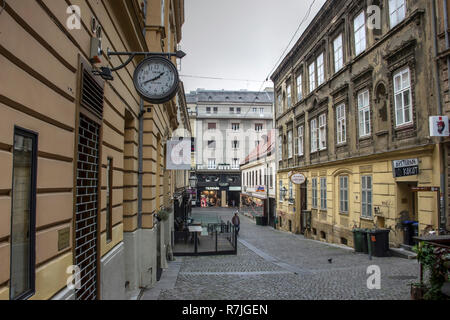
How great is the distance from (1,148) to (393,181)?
13.7 meters

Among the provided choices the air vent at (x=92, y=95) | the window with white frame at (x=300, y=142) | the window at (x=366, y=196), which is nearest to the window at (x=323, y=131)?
the window with white frame at (x=300, y=142)

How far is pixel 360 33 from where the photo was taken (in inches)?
661

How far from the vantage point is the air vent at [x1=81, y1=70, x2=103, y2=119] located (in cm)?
452

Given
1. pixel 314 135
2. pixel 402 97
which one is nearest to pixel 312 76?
pixel 314 135

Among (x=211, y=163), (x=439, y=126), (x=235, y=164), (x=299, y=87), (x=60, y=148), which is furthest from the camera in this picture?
(x=235, y=164)

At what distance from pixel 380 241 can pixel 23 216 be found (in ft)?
41.7

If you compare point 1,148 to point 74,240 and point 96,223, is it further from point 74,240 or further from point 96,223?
point 96,223

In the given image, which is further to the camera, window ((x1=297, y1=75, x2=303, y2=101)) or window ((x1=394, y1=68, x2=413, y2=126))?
window ((x1=297, y1=75, x2=303, y2=101))

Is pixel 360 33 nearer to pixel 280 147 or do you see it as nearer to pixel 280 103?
pixel 280 103

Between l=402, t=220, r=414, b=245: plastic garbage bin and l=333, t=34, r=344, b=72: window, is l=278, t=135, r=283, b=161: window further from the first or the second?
l=402, t=220, r=414, b=245: plastic garbage bin

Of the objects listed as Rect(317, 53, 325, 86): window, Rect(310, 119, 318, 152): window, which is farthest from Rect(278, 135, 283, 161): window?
Rect(317, 53, 325, 86): window

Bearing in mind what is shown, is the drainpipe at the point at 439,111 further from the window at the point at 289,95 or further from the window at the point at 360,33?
the window at the point at 289,95

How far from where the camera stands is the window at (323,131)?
21.2 metres

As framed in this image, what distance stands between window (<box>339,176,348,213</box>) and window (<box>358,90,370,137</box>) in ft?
9.10
